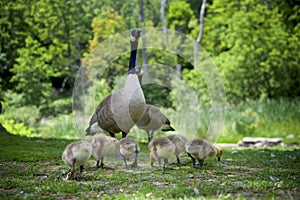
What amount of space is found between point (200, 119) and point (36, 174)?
43.2ft

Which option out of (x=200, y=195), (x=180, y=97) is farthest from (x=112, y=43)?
(x=200, y=195)

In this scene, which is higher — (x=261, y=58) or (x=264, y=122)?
(x=261, y=58)

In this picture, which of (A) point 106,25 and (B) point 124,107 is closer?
(B) point 124,107

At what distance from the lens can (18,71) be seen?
986 inches

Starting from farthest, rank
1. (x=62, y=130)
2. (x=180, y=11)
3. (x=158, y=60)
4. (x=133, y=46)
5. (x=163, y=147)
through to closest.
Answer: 1. (x=180, y=11)
2. (x=158, y=60)
3. (x=62, y=130)
4. (x=133, y=46)
5. (x=163, y=147)

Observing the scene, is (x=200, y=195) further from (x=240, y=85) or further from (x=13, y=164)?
(x=240, y=85)

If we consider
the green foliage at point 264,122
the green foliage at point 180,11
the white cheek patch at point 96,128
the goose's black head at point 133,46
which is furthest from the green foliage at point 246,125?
the green foliage at point 180,11

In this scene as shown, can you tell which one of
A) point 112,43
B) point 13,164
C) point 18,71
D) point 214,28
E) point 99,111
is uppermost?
point 214,28

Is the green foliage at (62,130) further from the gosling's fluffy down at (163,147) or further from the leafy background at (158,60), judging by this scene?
the gosling's fluffy down at (163,147)

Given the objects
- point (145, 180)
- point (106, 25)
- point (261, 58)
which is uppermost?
point (106, 25)

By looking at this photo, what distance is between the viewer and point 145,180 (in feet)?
19.5

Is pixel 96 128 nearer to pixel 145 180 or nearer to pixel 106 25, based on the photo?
pixel 145 180

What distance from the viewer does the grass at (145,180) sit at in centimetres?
478

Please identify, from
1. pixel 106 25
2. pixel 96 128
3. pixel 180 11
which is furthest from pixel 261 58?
pixel 96 128
